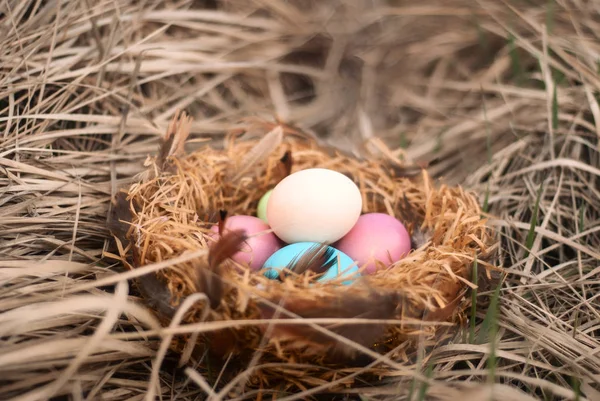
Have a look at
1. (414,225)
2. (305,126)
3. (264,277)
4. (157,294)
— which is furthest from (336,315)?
(305,126)

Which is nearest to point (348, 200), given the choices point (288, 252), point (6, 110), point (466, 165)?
point (288, 252)

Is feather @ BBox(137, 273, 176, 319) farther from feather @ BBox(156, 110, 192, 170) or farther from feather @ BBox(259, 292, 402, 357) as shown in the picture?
feather @ BBox(156, 110, 192, 170)

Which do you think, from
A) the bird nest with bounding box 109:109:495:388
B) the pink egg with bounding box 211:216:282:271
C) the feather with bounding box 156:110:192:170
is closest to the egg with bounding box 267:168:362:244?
the pink egg with bounding box 211:216:282:271

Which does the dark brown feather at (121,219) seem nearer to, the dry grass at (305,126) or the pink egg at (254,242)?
the dry grass at (305,126)

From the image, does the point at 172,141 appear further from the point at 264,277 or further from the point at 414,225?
the point at 414,225

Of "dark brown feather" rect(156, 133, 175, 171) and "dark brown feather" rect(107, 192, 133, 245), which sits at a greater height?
"dark brown feather" rect(156, 133, 175, 171)
